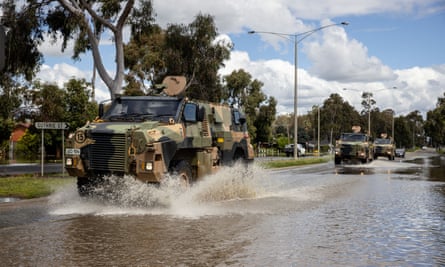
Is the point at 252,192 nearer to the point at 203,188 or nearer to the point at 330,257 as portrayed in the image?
the point at 203,188

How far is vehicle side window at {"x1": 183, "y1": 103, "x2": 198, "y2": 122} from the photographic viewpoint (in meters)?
13.1

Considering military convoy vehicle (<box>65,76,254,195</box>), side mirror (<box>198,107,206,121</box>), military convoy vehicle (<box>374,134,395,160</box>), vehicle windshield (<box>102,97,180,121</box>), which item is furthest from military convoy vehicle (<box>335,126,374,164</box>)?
vehicle windshield (<box>102,97,180,121</box>)

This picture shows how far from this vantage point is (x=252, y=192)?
15055 millimetres

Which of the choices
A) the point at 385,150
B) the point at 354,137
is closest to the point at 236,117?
the point at 354,137

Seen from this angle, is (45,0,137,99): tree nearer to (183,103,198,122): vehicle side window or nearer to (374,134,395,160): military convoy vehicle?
(183,103,198,122): vehicle side window

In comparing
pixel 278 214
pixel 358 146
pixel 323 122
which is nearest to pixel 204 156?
pixel 278 214

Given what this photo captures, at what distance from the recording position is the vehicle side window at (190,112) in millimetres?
13089

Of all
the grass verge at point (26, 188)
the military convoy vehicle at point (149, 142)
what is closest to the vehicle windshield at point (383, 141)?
the grass verge at point (26, 188)

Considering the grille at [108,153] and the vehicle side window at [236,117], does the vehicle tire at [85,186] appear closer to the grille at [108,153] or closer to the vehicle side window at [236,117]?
the grille at [108,153]

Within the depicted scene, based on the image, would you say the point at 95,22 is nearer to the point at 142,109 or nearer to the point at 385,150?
the point at 142,109

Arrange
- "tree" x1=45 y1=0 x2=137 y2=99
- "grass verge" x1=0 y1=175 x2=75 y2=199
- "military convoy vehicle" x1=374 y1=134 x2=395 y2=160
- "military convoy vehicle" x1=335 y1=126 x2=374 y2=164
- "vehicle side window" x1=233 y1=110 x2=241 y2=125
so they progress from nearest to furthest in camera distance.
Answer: "grass verge" x1=0 y1=175 x2=75 y2=199
"vehicle side window" x1=233 y1=110 x2=241 y2=125
"tree" x1=45 y1=0 x2=137 y2=99
"military convoy vehicle" x1=335 y1=126 x2=374 y2=164
"military convoy vehicle" x1=374 y1=134 x2=395 y2=160

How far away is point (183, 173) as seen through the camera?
1253cm

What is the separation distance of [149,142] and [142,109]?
1919 mm

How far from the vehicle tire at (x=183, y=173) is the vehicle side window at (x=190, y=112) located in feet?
3.48
